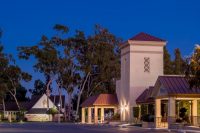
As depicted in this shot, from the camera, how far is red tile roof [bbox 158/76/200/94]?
46978 mm

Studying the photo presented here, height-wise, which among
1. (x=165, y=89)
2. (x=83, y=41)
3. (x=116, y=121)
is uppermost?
(x=83, y=41)

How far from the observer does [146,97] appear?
58344 millimetres

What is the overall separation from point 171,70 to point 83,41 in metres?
19.0

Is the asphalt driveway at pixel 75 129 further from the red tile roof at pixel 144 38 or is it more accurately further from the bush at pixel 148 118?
the red tile roof at pixel 144 38

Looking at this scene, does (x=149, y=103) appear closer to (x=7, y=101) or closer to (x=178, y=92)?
(x=178, y=92)

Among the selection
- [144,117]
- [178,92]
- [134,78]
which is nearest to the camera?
[178,92]

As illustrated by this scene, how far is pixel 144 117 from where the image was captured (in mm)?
54500

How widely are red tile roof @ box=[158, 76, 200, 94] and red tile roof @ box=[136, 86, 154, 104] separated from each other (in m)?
5.84

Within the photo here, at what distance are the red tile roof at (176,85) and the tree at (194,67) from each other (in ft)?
22.7

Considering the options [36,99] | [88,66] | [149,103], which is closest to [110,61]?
[88,66]

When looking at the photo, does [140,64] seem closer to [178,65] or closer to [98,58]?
[98,58]

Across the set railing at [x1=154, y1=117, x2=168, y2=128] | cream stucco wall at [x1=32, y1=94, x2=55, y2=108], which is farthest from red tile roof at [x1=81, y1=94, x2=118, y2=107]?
cream stucco wall at [x1=32, y1=94, x2=55, y2=108]

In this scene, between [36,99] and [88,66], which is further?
[36,99]

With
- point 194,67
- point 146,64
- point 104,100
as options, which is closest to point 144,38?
point 146,64
